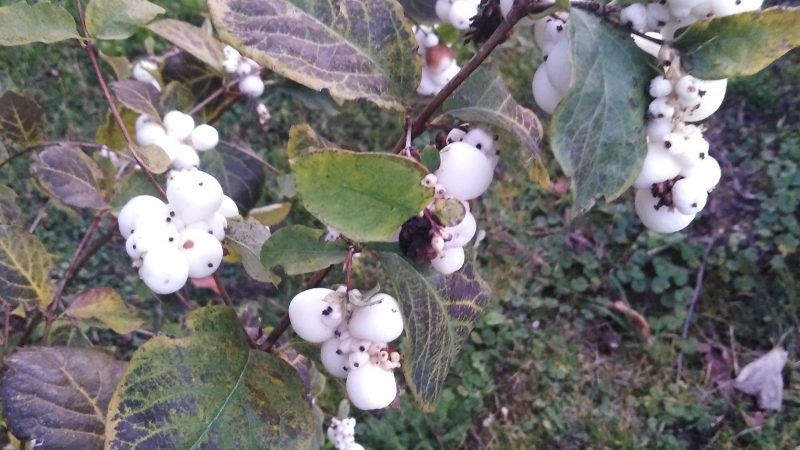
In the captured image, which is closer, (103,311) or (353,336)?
(353,336)

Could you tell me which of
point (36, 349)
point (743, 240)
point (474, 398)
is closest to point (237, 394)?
point (36, 349)

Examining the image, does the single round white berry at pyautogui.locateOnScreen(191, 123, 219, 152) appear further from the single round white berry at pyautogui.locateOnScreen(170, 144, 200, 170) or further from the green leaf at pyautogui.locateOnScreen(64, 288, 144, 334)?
the green leaf at pyautogui.locateOnScreen(64, 288, 144, 334)

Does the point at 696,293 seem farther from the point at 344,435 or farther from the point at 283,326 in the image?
the point at 283,326

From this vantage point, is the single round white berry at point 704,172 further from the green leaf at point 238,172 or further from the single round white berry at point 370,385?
the green leaf at point 238,172

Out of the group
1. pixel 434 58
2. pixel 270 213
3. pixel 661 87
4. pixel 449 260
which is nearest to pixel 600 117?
pixel 661 87

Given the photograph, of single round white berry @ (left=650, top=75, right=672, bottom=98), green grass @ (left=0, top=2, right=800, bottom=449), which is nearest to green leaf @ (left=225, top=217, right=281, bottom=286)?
single round white berry @ (left=650, top=75, right=672, bottom=98)

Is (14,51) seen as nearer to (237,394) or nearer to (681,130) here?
(237,394)

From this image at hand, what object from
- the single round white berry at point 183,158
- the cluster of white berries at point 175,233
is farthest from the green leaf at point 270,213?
the cluster of white berries at point 175,233
